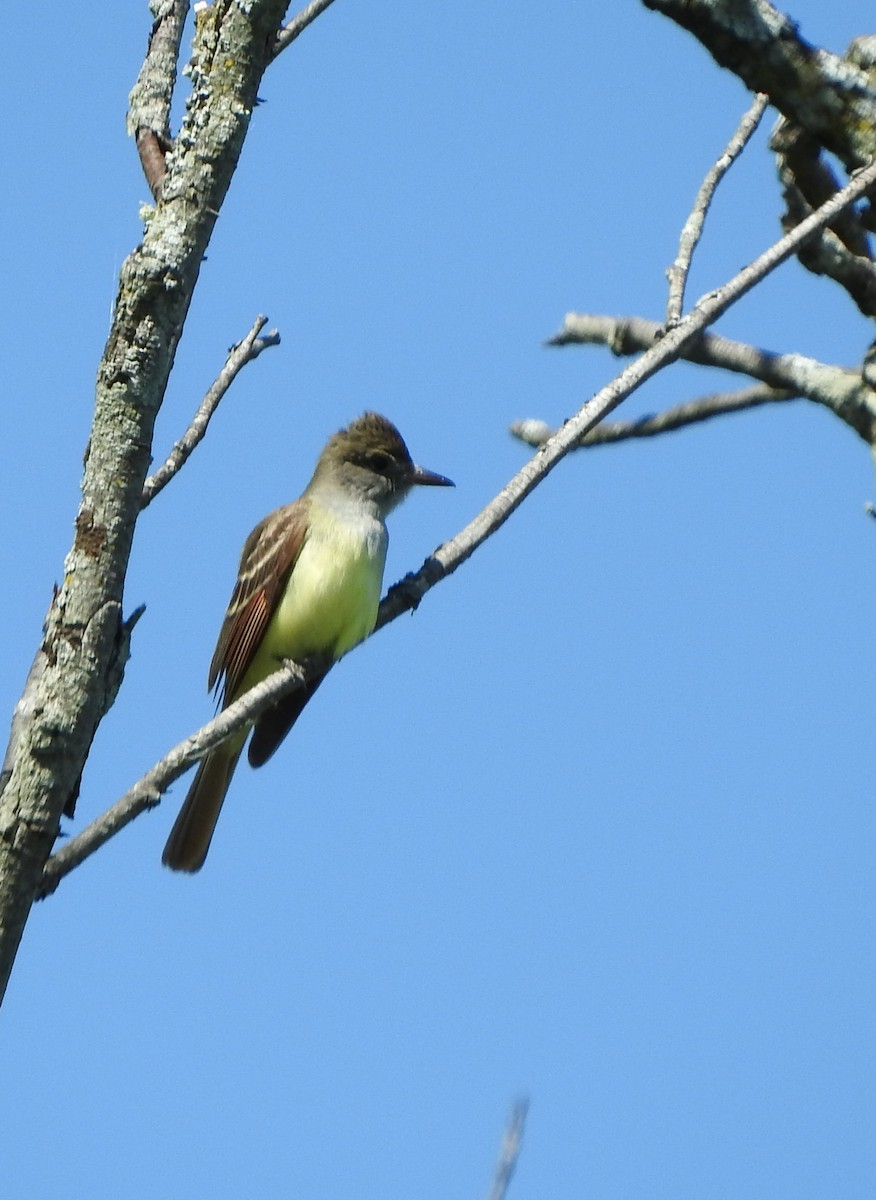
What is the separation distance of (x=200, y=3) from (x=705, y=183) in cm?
175

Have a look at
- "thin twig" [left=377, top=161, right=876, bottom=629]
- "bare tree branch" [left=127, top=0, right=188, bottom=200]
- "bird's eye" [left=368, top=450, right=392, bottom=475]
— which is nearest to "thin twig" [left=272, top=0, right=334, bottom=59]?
"bare tree branch" [left=127, top=0, right=188, bottom=200]

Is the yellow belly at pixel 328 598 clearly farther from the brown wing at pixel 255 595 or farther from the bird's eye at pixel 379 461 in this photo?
the bird's eye at pixel 379 461

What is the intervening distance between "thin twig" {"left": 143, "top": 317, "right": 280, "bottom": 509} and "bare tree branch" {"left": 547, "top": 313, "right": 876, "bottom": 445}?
132 cm

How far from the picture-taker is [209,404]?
478 cm

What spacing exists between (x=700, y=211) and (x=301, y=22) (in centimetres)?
141

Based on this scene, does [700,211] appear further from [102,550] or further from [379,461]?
[379,461]

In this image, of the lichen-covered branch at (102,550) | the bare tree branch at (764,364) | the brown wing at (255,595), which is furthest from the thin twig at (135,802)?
the brown wing at (255,595)

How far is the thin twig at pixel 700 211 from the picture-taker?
16.2 feet

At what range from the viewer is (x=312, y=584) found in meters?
7.43

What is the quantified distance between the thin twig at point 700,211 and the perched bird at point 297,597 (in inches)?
103

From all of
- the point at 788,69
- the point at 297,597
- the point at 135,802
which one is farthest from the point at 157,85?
the point at 297,597

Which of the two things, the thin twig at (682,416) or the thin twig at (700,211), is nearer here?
the thin twig at (700,211)

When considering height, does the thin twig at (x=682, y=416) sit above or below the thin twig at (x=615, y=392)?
above

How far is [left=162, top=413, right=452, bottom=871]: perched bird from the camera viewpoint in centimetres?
736
